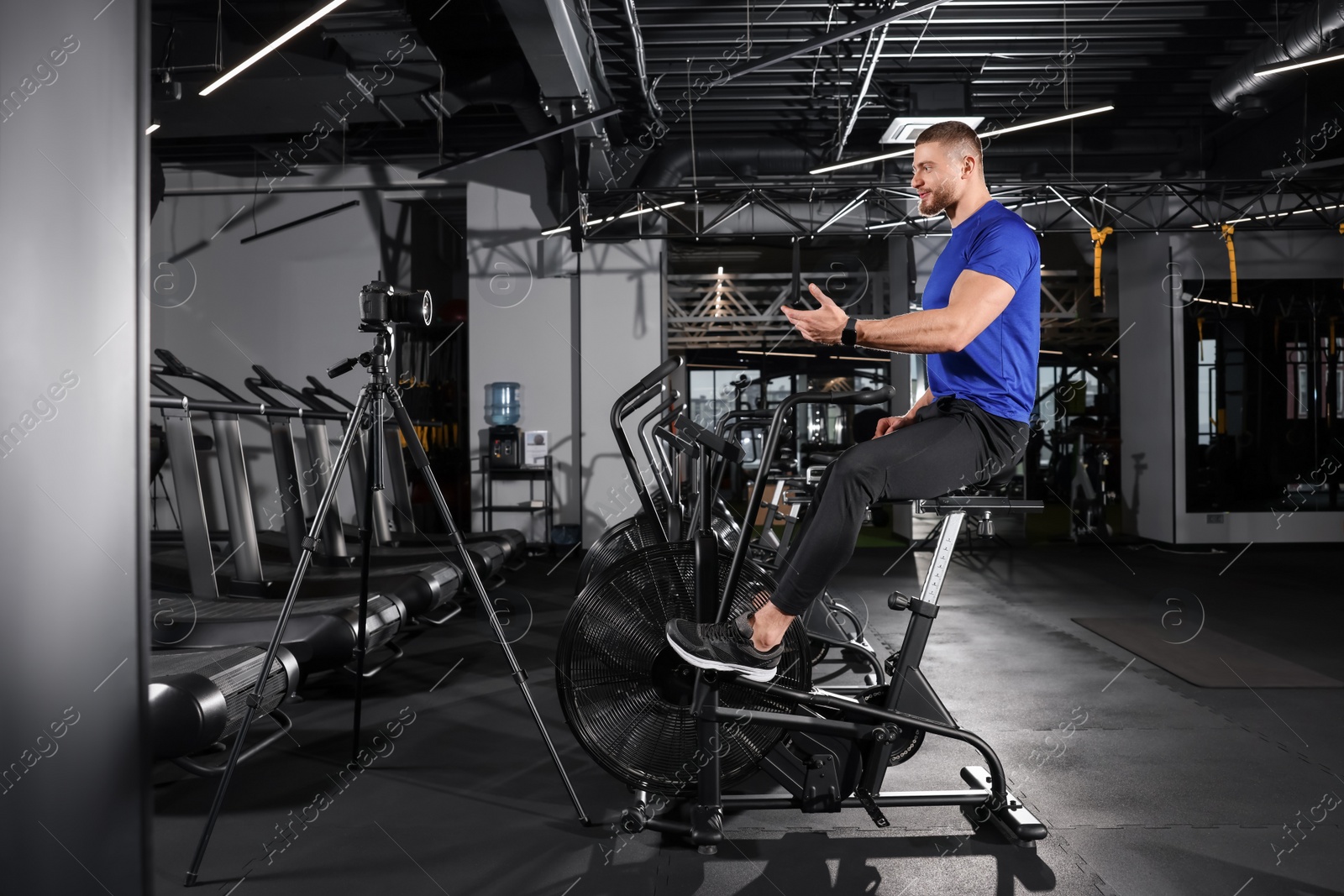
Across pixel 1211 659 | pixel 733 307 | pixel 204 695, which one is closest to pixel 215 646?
pixel 204 695

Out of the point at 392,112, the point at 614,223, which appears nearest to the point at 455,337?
the point at 614,223

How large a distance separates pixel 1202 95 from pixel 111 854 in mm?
9755

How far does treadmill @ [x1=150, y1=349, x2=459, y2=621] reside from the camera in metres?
3.67

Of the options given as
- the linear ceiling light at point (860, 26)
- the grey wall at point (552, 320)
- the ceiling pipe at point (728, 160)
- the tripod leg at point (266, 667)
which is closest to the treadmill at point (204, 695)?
the tripod leg at point (266, 667)

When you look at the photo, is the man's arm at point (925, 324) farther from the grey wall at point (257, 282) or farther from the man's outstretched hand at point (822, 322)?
the grey wall at point (257, 282)

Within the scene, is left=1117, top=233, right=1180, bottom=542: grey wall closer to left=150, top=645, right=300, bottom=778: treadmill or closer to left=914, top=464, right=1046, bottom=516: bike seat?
left=914, top=464, right=1046, bottom=516: bike seat

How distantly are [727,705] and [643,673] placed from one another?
249mm

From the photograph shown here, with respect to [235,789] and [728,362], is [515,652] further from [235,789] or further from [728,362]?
[728,362]

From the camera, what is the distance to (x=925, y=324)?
1954mm

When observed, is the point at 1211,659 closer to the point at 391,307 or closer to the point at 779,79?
the point at 391,307

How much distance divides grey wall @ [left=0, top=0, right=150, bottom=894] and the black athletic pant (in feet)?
4.43

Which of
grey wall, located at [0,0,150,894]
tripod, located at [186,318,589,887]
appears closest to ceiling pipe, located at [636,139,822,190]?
tripod, located at [186,318,589,887]

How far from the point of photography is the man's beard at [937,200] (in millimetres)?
2254

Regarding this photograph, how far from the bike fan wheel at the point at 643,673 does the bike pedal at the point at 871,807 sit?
0.29m
